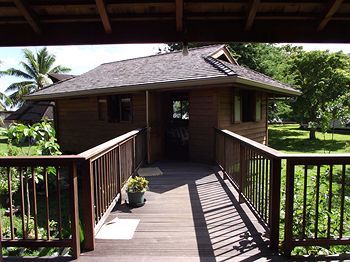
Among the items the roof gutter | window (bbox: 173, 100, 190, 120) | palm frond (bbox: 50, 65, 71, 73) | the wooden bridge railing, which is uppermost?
palm frond (bbox: 50, 65, 71, 73)

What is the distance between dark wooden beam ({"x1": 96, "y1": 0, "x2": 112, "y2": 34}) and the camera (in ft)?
8.60

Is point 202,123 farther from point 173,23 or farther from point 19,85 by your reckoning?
point 19,85

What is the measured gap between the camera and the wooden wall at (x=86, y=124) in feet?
30.3

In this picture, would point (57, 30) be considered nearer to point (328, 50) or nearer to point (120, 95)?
point (120, 95)

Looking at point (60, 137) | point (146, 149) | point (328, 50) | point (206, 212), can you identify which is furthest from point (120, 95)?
point (328, 50)

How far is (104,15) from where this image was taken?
9.00 ft

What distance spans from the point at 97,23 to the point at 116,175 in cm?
243

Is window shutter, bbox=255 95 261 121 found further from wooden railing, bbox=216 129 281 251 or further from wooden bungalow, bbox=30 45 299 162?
wooden railing, bbox=216 129 281 251

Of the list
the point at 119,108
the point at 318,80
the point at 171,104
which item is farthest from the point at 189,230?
the point at 318,80

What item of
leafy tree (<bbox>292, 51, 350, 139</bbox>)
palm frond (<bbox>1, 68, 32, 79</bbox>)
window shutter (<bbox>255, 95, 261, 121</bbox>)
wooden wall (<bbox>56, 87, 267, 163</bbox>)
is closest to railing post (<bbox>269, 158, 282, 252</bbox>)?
wooden wall (<bbox>56, 87, 267, 163</bbox>)

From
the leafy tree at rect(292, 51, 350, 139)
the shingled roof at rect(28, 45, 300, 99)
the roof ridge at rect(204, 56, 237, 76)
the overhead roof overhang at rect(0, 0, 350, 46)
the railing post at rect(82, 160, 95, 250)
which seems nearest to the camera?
the overhead roof overhang at rect(0, 0, 350, 46)

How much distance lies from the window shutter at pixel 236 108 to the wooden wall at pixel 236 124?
0.14 m

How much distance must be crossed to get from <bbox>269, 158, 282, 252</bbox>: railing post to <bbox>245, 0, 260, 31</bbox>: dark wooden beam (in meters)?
1.40

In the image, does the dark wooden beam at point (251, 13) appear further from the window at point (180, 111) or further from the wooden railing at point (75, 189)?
the window at point (180, 111)
